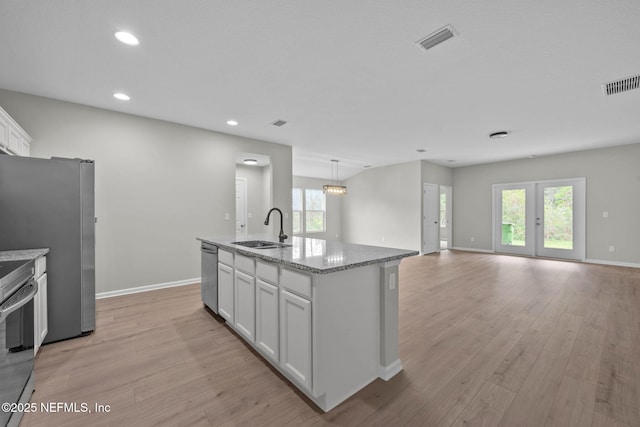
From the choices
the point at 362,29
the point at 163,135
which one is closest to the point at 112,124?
the point at 163,135

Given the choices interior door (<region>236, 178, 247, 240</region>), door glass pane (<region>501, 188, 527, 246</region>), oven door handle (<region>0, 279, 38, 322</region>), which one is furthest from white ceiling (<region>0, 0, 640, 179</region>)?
door glass pane (<region>501, 188, 527, 246</region>)

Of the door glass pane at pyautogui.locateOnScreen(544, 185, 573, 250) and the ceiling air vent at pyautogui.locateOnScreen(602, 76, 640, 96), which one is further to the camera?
the door glass pane at pyautogui.locateOnScreen(544, 185, 573, 250)

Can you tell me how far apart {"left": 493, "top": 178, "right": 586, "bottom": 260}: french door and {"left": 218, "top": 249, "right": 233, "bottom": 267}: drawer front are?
25.5 ft

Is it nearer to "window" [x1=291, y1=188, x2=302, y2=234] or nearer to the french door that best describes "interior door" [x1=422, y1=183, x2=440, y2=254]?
the french door

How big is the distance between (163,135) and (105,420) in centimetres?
381

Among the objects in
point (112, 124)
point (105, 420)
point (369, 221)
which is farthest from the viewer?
point (369, 221)

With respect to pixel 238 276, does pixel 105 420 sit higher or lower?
lower

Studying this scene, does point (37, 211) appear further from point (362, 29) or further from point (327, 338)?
point (362, 29)

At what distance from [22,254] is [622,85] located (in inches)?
237

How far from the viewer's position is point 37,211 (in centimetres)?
237

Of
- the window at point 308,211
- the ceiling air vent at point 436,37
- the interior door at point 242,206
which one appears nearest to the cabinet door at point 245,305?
the ceiling air vent at point 436,37

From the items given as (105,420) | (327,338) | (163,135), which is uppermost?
(163,135)

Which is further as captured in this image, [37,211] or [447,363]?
[37,211]

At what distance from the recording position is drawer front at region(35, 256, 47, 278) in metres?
2.11
